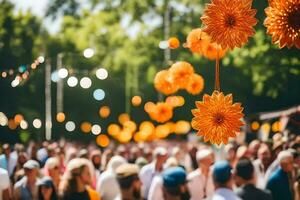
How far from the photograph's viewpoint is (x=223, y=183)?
5930 mm

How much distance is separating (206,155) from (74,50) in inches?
1588

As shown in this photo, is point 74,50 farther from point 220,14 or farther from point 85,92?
point 220,14

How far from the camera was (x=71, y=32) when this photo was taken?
47.1 m

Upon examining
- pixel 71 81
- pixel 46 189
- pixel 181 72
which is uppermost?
pixel 181 72

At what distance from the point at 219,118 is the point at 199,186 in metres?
4.25

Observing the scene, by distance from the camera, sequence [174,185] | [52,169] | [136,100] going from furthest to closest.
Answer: [136,100] < [52,169] < [174,185]

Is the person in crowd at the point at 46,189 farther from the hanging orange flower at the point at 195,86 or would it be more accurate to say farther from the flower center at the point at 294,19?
the flower center at the point at 294,19

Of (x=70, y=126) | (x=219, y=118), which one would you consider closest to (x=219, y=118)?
(x=219, y=118)

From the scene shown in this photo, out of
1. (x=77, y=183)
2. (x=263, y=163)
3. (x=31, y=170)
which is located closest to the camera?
(x=77, y=183)

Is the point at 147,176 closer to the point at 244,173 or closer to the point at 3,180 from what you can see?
the point at 3,180

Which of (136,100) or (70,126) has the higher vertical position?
(136,100)

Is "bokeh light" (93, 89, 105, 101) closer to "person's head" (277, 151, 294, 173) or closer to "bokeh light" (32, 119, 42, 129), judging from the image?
"bokeh light" (32, 119, 42, 129)

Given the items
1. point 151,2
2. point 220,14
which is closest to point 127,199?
point 220,14

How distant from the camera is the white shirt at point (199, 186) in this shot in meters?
7.69
